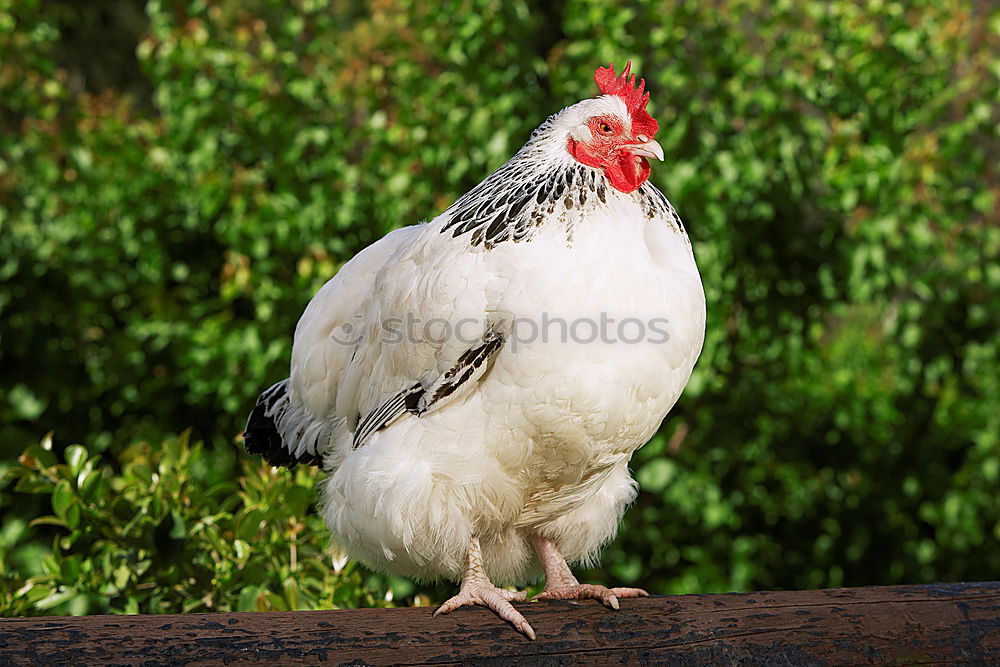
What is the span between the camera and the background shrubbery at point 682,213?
3.49 meters

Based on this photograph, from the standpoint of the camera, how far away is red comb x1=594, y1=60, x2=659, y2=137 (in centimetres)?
204

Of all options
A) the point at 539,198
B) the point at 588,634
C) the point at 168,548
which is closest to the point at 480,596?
the point at 588,634

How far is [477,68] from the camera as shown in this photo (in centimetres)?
362

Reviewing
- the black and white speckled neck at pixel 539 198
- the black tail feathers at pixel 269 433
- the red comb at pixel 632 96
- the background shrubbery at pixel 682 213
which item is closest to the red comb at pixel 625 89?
the red comb at pixel 632 96

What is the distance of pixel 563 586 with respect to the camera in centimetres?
216

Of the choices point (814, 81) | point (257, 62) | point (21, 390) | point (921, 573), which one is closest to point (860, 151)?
point (814, 81)

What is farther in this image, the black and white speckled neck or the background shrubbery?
the background shrubbery

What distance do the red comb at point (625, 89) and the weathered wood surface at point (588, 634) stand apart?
982 mm

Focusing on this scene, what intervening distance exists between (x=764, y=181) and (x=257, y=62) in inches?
73.6

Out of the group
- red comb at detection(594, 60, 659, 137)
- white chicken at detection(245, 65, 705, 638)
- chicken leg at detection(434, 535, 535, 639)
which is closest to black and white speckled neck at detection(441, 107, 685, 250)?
Result: white chicken at detection(245, 65, 705, 638)

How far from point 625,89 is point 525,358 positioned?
0.64m

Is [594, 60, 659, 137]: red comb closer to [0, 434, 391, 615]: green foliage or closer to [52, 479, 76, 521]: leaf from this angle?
[0, 434, 391, 615]: green foliage

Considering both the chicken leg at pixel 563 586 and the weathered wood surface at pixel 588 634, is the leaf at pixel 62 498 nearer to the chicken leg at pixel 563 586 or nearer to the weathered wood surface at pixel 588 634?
the weathered wood surface at pixel 588 634

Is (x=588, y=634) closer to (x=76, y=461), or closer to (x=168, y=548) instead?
(x=168, y=548)
